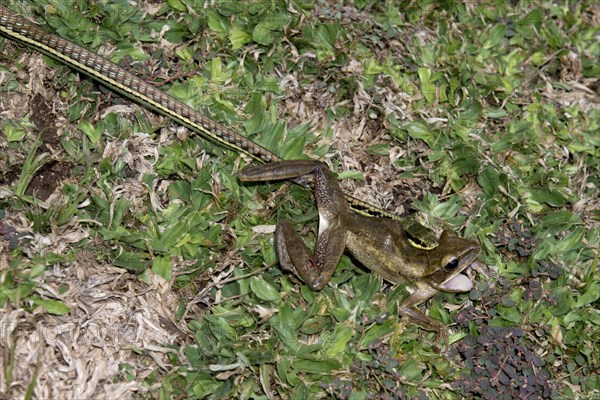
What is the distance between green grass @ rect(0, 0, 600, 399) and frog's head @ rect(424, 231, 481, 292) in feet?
0.83

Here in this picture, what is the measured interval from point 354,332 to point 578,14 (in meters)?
3.86

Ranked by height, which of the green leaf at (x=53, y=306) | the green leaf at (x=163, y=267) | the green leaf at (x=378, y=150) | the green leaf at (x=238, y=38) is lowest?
the green leaf at (x=163, y=267)

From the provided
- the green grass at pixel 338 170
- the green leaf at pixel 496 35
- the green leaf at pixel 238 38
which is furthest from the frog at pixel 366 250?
the green leaf at pixel 496 35

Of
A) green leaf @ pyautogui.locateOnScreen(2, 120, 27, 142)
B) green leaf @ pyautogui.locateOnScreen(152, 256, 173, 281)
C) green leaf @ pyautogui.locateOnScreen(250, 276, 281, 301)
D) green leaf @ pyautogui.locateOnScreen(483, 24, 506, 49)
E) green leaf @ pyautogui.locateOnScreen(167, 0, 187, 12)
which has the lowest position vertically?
green leaf @ pyautogui.locateOnScreen(250, 276, 281, 301)

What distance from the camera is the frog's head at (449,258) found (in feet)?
13.2

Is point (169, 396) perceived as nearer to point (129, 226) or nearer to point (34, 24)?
point (129, 226)

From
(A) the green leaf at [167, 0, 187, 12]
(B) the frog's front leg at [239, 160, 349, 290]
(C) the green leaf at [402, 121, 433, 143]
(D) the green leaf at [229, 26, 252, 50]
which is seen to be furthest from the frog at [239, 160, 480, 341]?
(A) the green leaf at [167, 0, 187, 12]

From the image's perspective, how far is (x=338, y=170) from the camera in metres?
4.75

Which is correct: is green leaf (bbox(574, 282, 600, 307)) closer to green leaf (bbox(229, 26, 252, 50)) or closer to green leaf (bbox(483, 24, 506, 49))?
green leaf (bbox(483, 24, 506, 49))

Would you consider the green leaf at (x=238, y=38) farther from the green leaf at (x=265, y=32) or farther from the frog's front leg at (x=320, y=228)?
the frog's front leg at (x=320, y=228)

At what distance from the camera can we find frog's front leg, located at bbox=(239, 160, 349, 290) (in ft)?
13.1

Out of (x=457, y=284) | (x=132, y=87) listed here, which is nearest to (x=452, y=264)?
(x=457, y=284)

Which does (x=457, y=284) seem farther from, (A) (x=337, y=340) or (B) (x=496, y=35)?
(B) (x=496, y=35)

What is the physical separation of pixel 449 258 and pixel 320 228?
770 mm
